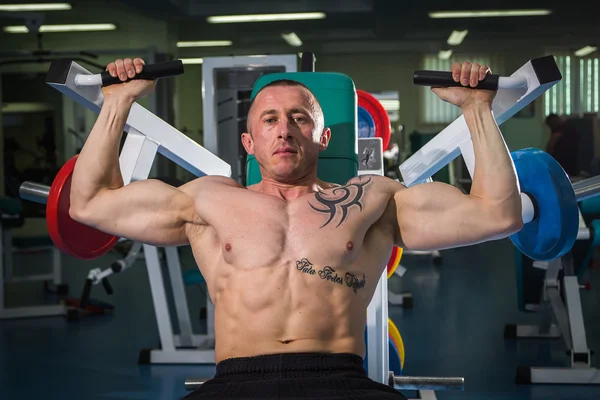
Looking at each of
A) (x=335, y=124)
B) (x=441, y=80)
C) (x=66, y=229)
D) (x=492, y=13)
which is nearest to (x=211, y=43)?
(x=492, y=13)

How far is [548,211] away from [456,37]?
6.24 meters

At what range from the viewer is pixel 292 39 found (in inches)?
314

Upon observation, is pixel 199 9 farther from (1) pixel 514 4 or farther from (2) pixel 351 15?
(1) pixel 514 4

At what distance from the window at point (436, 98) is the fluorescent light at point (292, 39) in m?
1.43

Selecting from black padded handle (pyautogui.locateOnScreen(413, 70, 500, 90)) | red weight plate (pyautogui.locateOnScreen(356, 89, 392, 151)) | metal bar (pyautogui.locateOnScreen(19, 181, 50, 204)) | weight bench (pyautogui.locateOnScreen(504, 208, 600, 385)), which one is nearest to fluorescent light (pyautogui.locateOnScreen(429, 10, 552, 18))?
weight bench (pyautogui.locateOnScreen(504, 208, 600, 385))

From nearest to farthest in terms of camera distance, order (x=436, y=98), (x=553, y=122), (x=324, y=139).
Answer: (x=324, y=139)
(x=553, y=122)
(x=436, y=98)

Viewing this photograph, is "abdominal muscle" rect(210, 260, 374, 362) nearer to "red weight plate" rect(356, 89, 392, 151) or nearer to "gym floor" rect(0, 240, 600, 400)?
"red weight plate" rect(356, 89, 392, 151)

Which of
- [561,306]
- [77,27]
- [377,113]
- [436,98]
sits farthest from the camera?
[77,27]

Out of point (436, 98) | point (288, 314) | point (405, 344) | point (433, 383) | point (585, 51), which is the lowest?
point (405, 344)

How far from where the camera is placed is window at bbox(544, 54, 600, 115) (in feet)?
24.8

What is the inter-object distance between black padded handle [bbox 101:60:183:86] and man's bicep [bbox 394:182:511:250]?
623mm

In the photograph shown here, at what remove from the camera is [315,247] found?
165 centimetres

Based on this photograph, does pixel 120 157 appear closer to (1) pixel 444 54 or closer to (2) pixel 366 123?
(2) pixel 366 123

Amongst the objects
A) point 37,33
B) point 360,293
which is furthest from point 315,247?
point 37,33
